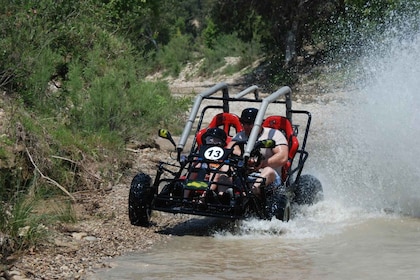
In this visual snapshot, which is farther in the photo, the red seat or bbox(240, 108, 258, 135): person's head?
the red seat

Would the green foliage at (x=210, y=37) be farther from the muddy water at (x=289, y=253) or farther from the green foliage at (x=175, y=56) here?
the muddy water at (x=289, y=253)

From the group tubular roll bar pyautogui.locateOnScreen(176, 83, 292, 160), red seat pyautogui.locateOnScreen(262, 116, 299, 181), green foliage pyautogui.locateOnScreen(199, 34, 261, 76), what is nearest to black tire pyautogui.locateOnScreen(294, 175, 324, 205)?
red seat pyautogui.locateOnScreen(262, 116, 299, 181)

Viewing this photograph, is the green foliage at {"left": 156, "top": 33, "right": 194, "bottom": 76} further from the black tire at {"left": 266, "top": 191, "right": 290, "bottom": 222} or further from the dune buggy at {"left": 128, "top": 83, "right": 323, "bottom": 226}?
the black tire at {"left": 266, "top": 191, "right": 290, "bottom": 222}

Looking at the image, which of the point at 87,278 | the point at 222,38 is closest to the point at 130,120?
the point at 87,278

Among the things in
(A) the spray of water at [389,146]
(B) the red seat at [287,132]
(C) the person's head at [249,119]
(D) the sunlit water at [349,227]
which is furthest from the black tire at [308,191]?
(C) the person's head at [249,119]

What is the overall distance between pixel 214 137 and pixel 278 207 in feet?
3.93

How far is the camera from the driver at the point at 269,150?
370 inches

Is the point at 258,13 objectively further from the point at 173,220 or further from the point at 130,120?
the point at 173,220

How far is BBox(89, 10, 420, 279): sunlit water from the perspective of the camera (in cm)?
750

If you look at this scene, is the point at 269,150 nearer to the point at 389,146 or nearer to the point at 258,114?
the point at 258,114

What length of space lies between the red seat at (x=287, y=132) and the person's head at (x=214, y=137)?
2.97ft

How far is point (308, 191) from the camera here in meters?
10.4

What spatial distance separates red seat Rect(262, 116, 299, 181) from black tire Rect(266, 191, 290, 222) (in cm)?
110

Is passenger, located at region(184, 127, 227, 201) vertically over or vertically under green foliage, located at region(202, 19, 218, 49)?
under
